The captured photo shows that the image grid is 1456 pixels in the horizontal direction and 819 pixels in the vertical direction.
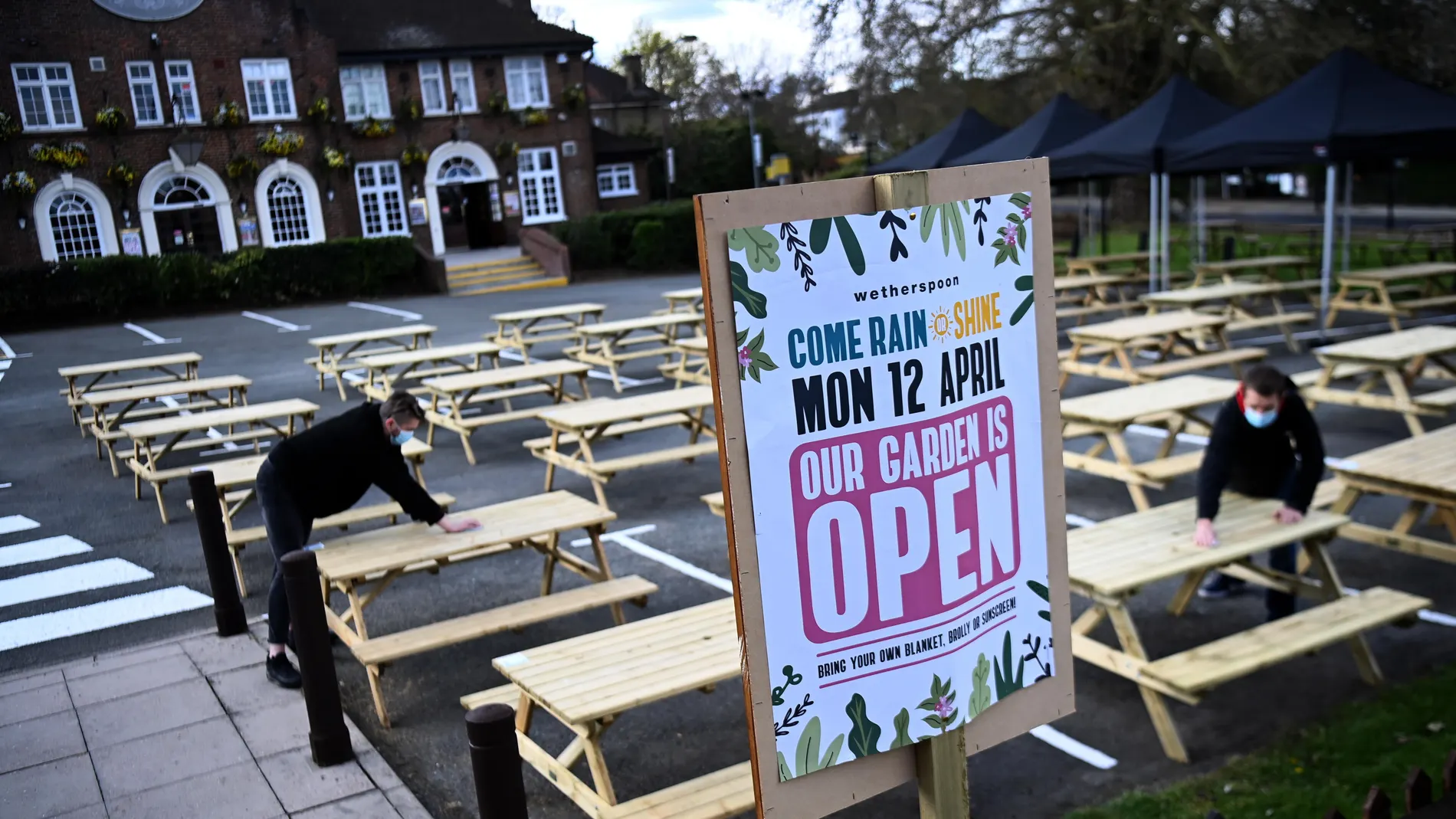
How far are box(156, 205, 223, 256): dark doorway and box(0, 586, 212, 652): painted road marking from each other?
94.0 feet

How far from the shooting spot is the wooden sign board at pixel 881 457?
7.86 ft

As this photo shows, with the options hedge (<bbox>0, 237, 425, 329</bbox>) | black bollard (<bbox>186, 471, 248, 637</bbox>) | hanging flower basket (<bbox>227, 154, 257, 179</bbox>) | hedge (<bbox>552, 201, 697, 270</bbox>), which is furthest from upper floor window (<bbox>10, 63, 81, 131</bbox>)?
black bollard (<bbox>186, 471, 248, 637</bbox>)

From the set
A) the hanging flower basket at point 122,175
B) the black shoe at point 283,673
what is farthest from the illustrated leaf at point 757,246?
the hanging flower basket at point 122,175

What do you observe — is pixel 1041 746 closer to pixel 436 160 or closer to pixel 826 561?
pixel 826 561

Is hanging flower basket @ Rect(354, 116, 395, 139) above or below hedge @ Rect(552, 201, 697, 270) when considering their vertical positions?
above

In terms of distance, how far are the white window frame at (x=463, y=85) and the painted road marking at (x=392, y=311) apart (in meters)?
10.5

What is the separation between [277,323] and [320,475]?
2070cm

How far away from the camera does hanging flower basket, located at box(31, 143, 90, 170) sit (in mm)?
30531

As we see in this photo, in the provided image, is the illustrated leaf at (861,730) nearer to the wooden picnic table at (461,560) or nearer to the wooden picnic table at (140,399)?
the wooden picnic table at (461,560)

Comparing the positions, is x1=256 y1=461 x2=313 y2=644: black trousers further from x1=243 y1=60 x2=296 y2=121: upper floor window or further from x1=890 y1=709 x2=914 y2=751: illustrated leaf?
x1=243 y1=60 x2=296 y2=121: upper floor window

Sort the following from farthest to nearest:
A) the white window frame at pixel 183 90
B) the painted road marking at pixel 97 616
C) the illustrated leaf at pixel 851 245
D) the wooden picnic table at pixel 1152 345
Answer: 1. the white window frame at pixel 183 90
2. the wooden picnic table at pixel 1152 345
3. the painted road marking at pixel 97 616
4. the illustrated leaf at pixel 851 245

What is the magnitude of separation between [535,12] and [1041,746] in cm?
3771

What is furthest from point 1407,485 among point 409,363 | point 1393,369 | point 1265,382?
point 409,363

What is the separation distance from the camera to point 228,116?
32.9 metres
